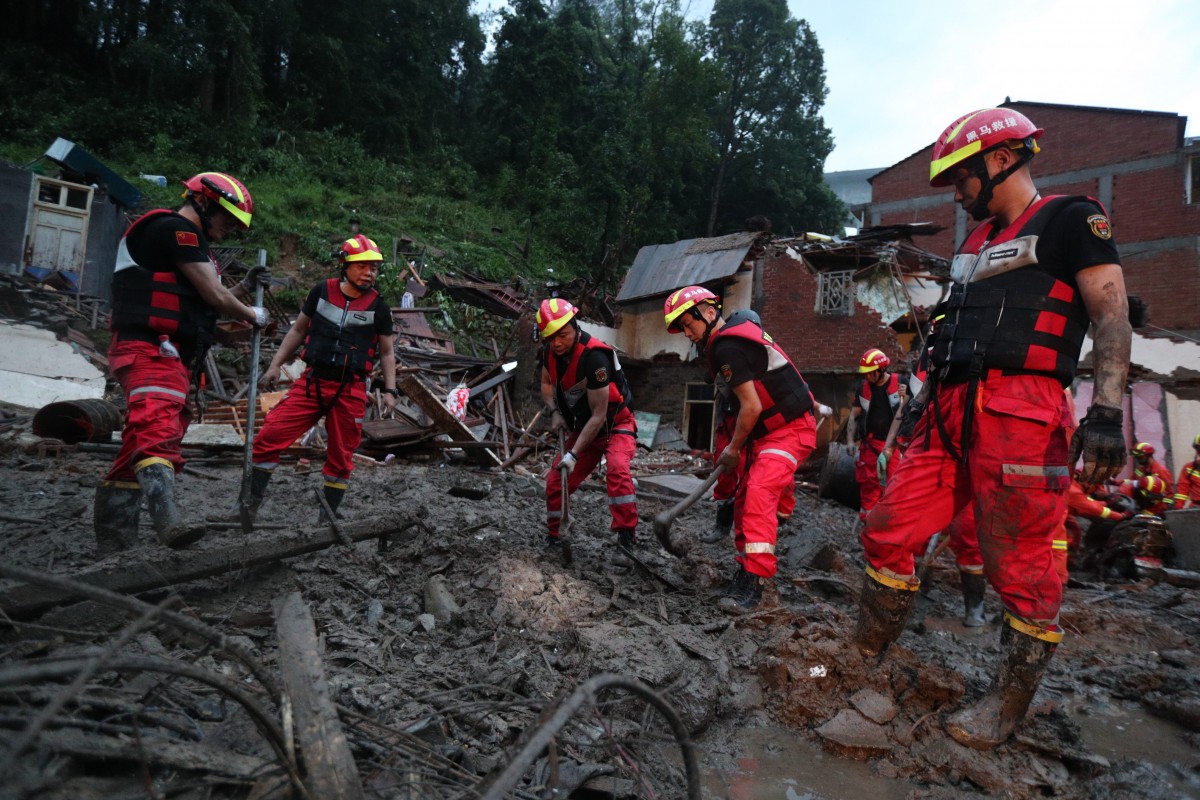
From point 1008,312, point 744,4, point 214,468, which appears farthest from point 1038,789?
point 744,4

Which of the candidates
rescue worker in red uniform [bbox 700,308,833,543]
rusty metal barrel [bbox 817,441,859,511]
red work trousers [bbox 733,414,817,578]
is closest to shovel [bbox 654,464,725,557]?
red work trousers [bbox 733,414,817,578]

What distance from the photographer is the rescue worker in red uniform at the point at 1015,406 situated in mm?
2176

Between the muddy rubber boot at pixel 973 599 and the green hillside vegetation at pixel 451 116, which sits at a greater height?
the green hillside vegetation at pixel 451 116

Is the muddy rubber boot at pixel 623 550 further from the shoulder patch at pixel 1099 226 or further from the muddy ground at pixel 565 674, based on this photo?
the shoulder patch at pixel 1099 226

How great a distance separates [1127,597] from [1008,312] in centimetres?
408

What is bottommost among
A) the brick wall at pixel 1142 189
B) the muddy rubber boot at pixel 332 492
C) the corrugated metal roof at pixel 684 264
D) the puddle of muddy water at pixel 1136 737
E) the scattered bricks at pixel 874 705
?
the puddle of muddy water at pixel 1136 737

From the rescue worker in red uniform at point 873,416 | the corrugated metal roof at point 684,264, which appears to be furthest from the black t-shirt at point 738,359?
the corrugated metal roof at point 684,264

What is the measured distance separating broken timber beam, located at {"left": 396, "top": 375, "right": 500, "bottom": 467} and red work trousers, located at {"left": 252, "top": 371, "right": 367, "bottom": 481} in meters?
3.01

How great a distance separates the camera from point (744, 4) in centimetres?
3023

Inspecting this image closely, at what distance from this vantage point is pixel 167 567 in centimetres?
234

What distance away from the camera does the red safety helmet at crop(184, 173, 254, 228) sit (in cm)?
315

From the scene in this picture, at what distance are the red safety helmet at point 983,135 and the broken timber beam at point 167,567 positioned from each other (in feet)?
9.85

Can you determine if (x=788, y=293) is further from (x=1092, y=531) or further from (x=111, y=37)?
(x=111, y=37)

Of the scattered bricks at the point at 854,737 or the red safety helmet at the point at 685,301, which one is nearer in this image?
the scattered bricks at the point at 854,737
